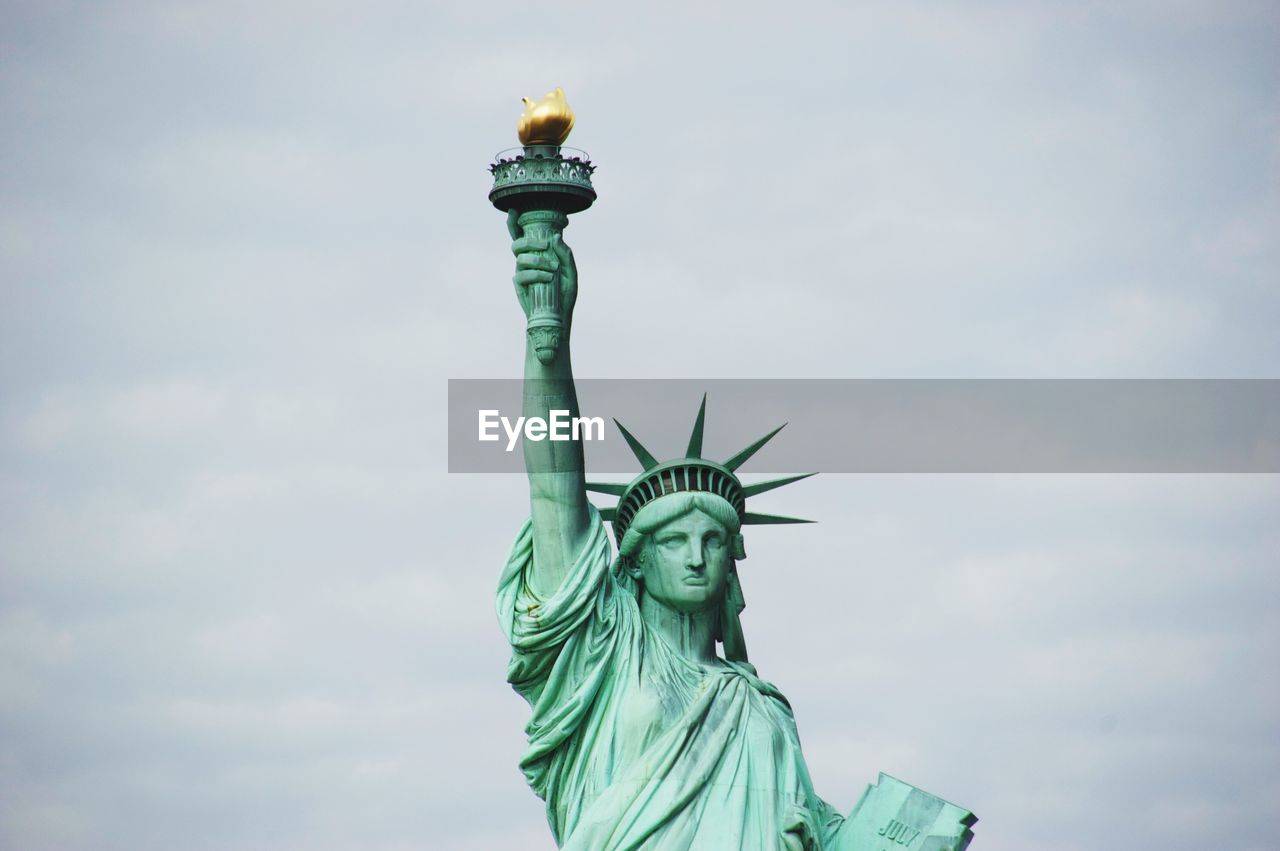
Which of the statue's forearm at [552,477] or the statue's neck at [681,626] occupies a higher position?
the statue's forearm at [552,477]

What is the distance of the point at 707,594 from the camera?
23.4m

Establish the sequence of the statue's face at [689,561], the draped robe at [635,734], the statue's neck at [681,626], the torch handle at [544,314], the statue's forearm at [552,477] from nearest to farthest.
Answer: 1. the draped robe at [635,734]
2. the torch handle at [544,314]
3. the statue's forearm at [552,477]
4. the statue's face at [689,561]
5. the statue's neck at [681,626]

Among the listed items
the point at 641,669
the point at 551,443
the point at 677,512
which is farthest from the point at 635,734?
the point at 551,443

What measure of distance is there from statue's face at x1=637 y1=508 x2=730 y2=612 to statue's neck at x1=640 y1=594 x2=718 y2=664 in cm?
9

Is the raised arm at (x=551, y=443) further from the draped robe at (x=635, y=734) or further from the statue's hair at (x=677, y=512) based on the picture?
the statue's hair at (x=677, y=512)

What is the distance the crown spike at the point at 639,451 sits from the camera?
2362cm

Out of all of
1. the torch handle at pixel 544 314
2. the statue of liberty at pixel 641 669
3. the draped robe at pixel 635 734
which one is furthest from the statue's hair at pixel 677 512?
the torch handle at pixel 544 314

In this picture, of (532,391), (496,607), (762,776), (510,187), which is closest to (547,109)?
(510,187)

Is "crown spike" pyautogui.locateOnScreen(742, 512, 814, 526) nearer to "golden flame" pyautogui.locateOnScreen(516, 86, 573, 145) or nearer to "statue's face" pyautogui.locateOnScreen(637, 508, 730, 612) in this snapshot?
"statue's face" pyautogui.locateOnScreen(637, 508, 730, 612)

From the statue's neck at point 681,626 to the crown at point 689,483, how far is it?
25.1 inches

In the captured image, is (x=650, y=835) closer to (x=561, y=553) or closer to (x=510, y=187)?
(x=561, y=553)

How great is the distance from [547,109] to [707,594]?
4140 mm

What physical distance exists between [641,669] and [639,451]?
1844mm

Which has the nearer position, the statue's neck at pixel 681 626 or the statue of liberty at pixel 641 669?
the statue of liberty at pixel 641 669
